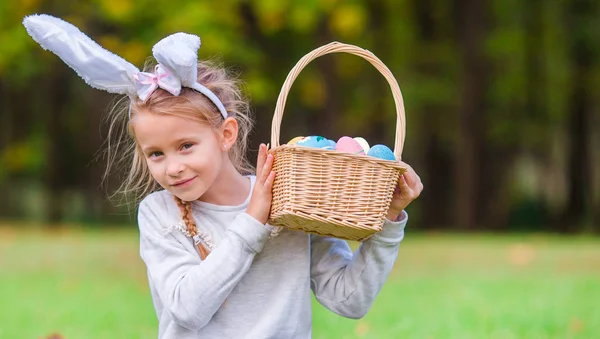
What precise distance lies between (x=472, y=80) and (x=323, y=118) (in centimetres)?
299

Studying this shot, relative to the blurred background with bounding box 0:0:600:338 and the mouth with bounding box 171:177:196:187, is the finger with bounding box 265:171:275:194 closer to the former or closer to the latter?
the mouth with bounding box 171:177:196:187

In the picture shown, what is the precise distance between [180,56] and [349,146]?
61 cm

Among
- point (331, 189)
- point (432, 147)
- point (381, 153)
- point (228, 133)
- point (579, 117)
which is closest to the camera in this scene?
point (331, 189)

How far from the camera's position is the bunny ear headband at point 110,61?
293 centimetres

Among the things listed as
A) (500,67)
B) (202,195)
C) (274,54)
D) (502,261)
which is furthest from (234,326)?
(500,67)

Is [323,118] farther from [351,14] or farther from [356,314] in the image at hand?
[356,314]

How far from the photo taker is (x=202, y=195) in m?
3.16

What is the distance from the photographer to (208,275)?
9.28 ft

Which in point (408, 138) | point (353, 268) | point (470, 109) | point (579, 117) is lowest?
point (408, 138)

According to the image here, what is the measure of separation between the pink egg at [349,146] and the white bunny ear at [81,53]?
71 centimetres

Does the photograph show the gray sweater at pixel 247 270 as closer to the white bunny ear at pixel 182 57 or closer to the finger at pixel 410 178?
the finger at pixel 410 178

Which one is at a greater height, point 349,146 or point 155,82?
Result: point 155,82

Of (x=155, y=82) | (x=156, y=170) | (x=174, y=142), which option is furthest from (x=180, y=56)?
(x=156, y=170)

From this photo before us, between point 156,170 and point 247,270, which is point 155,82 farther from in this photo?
point 247,270
